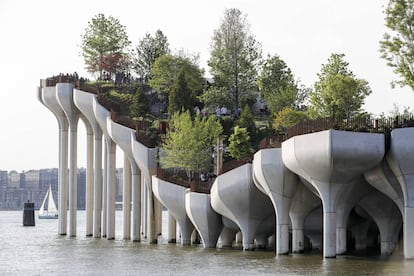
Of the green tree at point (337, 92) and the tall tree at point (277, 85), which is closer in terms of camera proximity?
the green tree at point (337, 92)

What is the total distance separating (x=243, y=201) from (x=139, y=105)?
3063 centimetres

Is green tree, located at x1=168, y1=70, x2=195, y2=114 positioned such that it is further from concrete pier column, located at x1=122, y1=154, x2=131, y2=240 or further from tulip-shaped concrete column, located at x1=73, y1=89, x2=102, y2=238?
concrete pier column, located at x1=122, y1=154, x2=131, y2=240

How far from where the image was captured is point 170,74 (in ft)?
311

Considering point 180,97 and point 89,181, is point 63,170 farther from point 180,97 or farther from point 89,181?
point 180,97

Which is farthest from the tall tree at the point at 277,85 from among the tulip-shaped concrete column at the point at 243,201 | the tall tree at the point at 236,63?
the tulip-shaped concrete column at the point at 243,201

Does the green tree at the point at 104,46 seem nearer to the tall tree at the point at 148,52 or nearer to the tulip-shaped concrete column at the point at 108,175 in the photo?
the tall tree at the point at 148,52

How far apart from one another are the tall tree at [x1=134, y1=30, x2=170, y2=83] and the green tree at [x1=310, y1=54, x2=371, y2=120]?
28126 millimetres

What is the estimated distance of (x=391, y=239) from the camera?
56.1 m

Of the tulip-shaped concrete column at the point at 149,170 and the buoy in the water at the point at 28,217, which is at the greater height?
the tulip-shaped concrete column at the point at 149,170

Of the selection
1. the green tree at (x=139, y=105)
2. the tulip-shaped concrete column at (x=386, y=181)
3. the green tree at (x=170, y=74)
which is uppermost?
the green tree at (x=170, y=74)

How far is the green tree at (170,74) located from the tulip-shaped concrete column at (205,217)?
28212mm

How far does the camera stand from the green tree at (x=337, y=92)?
247 feet

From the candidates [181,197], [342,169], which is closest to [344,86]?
[181,197]

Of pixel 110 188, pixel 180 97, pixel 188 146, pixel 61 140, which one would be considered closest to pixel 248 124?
pixel 180 97
